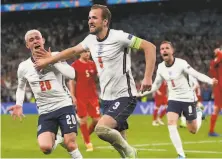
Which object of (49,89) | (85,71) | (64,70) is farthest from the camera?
(85,71)

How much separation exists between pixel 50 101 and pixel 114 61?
149 centimetres

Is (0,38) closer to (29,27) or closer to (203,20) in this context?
(29,27)

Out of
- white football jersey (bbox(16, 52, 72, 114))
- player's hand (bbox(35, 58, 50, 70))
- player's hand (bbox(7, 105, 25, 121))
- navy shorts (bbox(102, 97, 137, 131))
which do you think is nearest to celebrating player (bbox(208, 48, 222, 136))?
white football jersey (bbox(16, 52, 72, 114))

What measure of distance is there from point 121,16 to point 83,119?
27659 mm

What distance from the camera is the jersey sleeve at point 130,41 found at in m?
7.75

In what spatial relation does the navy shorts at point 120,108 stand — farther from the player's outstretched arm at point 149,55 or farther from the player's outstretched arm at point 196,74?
the player's outstretched arm at point 196,74

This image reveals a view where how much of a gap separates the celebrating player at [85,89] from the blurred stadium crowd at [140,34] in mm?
20248

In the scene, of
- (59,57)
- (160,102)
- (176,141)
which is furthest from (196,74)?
(160,102)

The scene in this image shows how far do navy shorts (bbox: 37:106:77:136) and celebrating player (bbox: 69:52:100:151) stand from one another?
4259mm

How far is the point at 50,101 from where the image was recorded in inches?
352

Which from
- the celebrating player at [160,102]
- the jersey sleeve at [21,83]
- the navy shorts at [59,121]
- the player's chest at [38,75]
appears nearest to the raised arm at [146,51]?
the player's chest at [38,75]

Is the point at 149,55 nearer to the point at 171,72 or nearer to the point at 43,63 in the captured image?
the point at 43,63

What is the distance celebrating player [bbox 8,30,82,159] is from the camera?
344 inches

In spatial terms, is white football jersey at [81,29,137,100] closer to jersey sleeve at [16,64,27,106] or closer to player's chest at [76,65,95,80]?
jersey sleeve at [16,64,27,106]
